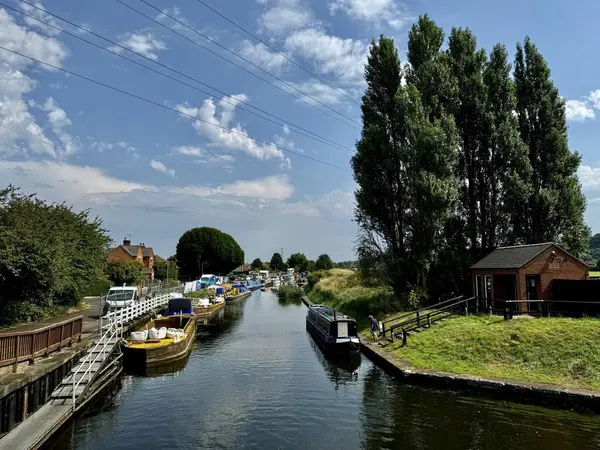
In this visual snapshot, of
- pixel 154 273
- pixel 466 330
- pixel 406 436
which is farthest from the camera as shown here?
pixel 154 273

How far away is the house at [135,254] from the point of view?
8609 cm

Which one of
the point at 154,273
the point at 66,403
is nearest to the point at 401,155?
the point at 66,403

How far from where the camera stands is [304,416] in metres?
14.8

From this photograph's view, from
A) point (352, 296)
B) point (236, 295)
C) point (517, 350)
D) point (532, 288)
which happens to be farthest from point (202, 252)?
point (517, 350)

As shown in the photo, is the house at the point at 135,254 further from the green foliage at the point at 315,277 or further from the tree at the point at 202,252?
the green foliage at the point at 315,277

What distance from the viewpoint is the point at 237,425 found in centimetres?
1395

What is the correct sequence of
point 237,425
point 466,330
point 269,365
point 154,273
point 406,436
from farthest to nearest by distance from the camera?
point 154,273 → point 269,365 → point 466,330 → point 237,425 → point 406,436

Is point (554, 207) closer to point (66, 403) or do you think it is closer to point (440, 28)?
point (440, 28)

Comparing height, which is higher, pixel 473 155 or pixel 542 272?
pixel 473 155

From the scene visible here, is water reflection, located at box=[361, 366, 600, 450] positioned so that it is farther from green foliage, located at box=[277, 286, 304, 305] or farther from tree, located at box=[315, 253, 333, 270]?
tree, located at box=[315, 253, 333, 270]

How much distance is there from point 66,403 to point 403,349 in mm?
14923

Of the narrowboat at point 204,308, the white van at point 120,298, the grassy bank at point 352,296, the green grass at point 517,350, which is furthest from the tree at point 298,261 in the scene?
the green grass at point 517,350

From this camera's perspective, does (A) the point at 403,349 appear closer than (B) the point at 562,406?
No

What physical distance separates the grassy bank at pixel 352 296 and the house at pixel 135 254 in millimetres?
35119
